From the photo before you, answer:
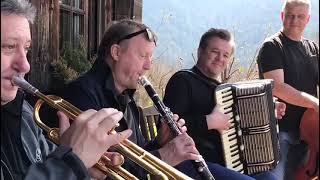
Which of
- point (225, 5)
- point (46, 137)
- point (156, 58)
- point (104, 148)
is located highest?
point (225, 5)

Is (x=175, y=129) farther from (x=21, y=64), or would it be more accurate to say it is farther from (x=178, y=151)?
(x=21, y=64)

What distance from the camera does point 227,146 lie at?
266 cm

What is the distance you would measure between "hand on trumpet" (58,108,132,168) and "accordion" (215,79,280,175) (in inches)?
55.4

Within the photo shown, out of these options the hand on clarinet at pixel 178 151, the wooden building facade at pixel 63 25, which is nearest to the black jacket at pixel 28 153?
the hand on clarinet at pixel 178 151

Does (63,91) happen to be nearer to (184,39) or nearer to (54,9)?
(54,9)

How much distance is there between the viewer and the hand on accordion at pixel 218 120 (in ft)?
8.32

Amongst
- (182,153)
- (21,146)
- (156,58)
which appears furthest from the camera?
(156,58)

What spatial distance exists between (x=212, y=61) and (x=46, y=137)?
1307 mm

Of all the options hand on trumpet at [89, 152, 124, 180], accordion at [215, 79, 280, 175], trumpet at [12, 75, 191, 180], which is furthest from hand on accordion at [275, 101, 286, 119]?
hand on trumpet at [89, 152, 124, 180]

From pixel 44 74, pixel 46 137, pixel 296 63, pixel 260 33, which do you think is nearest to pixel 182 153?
pixel 46 137

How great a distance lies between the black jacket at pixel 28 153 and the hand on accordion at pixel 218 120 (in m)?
1.00

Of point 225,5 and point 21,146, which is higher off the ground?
point 225,5

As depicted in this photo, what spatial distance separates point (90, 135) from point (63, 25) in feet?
9.21

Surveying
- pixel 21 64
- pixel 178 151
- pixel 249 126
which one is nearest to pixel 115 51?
pixel 178 151
